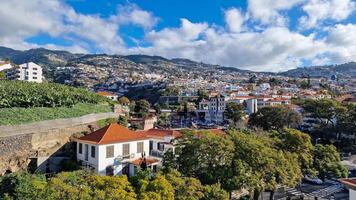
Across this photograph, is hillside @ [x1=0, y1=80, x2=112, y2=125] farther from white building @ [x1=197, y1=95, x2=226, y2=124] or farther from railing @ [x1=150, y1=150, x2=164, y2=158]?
white building @ [x1=197, y1=95, x2=226, y2=124]

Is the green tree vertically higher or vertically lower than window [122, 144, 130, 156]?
lower

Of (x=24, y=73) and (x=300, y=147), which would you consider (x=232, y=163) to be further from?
(x=24, y=73)

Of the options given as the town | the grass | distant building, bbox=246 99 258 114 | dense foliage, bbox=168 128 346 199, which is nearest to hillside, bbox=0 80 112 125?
the grass

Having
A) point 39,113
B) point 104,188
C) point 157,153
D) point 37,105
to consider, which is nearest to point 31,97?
point 37,105

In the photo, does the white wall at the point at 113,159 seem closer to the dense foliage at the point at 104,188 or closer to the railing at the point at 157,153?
the railing at the point at 157,153

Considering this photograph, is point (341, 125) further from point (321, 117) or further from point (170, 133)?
point (170, 133)

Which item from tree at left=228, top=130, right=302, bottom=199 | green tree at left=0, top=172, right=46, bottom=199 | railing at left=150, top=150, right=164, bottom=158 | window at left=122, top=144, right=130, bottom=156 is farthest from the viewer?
railing at left=150, top=150, right=164, bottom=158

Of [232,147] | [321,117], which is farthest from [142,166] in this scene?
[321,117]
